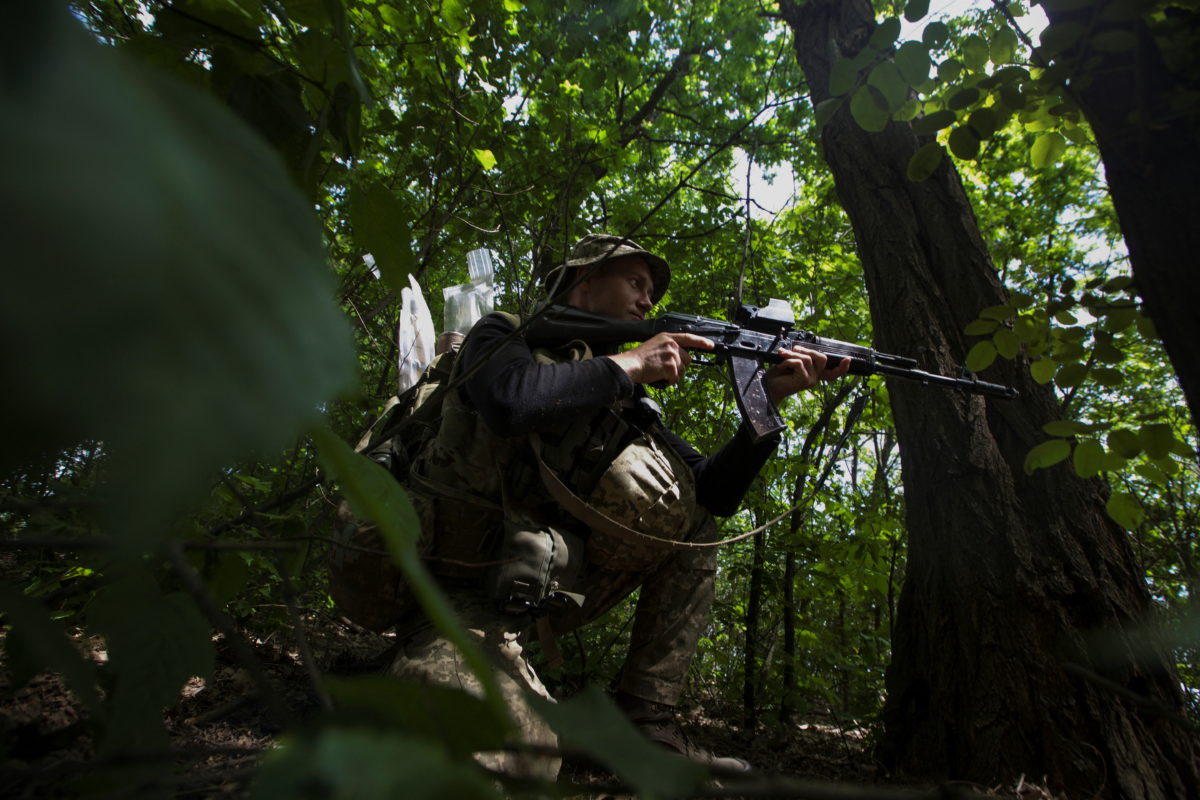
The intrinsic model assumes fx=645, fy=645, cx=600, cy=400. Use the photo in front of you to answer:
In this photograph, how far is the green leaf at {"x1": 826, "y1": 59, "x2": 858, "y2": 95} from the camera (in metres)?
1.05

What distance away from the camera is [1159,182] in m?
0.65

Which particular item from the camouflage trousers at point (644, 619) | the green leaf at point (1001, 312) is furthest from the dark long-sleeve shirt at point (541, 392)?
the green leaf at point (1001, 312)

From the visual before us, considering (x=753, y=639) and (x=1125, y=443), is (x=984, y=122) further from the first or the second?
(x=753, y=639)

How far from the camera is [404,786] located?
22 cm

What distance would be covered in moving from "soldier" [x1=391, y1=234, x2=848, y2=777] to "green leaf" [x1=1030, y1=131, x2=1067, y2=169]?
3.17 feet

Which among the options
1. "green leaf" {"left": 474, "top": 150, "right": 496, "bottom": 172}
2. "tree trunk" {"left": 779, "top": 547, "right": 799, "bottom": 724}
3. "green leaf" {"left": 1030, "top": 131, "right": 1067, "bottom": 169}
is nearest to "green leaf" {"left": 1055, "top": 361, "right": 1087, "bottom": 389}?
"green leaf" {"left": 1030, "top": 131, "right": 1067, "bottom": 169}

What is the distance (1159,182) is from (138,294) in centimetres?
86

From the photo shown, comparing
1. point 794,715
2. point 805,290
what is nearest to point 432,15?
point 805,290

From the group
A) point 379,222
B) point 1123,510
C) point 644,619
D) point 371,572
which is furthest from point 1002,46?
point 371,572

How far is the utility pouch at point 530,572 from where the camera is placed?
5.91 ft

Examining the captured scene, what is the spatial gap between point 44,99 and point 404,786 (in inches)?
8.8

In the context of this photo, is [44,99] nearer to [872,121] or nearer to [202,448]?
[202,448]

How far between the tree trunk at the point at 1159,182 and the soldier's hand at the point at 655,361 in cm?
159

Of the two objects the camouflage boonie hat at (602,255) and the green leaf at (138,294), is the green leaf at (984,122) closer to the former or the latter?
the green leaf at (138,294)
